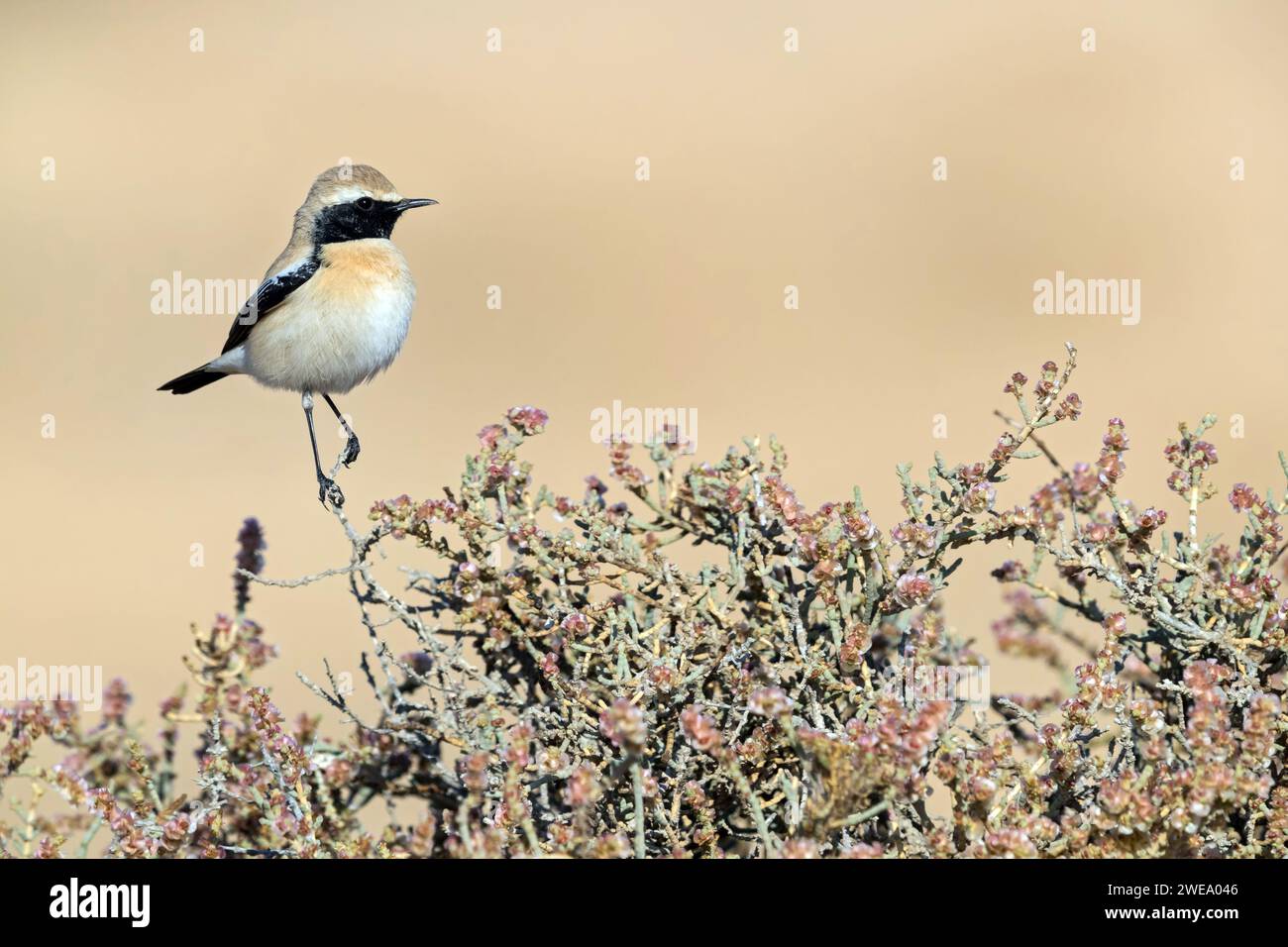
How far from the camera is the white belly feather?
530cm

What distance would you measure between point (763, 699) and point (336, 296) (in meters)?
3.52

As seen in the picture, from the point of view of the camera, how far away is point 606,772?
2.86 meters

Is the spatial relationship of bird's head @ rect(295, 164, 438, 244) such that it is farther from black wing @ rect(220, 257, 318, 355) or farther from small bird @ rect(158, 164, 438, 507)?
black wing @ rect(220, 257, 318, 355)

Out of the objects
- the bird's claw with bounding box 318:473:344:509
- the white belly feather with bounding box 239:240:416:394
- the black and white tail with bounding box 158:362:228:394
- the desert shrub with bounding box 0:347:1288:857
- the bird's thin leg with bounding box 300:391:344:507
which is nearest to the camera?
the desert shrub with bounding box 0:347:1288:857

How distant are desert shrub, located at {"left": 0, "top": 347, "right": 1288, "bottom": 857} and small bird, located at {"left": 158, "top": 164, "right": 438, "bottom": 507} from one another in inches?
82.4

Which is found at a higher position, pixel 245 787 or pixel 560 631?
pixel 560 631

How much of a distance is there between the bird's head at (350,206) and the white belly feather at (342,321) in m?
0.07

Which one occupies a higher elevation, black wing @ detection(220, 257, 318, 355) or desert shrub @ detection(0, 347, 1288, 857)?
black wing @ detection(220, 257, 318, 355)

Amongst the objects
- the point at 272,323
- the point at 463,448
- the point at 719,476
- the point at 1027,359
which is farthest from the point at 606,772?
the point at 1027,359

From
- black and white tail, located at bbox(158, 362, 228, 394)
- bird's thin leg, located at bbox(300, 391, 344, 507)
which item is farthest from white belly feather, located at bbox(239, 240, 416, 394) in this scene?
black and white tail, located at bbox(158, 362, 228, 394)

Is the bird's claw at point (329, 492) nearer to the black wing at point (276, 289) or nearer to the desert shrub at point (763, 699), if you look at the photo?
the desert shrub at point (763, 699)

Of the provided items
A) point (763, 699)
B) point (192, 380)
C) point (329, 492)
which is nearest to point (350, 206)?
point (192, 380)

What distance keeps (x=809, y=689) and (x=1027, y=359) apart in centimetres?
1106
